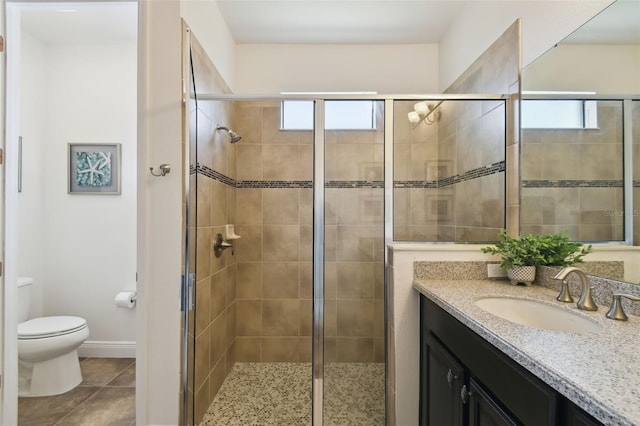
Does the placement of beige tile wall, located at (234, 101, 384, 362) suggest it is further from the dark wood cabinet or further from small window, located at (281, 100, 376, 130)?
the dark wood cabinet

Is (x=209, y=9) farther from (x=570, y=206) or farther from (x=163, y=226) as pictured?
(x=570, y=206)

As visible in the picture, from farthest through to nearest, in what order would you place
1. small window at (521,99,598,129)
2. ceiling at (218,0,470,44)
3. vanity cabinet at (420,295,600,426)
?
ceiling at (218,0,470,44), small window at (521,99,598,129), vanity cabinet at (420,295,600,426)

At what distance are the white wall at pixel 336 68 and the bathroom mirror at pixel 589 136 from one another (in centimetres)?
129

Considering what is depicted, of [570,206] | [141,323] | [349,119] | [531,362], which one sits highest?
[349,119]

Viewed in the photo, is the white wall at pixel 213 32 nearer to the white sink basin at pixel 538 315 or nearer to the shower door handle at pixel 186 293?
the shower door handle at pixel 186 293

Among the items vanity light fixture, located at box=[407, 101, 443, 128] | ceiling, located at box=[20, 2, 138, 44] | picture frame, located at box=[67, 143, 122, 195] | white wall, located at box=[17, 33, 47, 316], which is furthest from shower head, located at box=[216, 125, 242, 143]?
white wall, located at box=[17, 33, 47, 316]

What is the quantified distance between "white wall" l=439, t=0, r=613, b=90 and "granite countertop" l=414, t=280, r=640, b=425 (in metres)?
1.19

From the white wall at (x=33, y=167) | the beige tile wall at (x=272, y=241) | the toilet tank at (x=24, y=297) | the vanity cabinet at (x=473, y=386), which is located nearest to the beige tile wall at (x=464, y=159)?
the vanity cabinet at (x=473, y=386)

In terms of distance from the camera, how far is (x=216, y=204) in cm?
218

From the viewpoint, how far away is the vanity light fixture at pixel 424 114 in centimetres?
189

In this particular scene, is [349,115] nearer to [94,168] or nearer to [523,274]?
[523,274]

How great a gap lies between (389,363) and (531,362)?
1083 millimetres

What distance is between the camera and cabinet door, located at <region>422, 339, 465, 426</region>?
3.71 ft

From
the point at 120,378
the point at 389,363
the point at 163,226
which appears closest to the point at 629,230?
the point at 389,363
